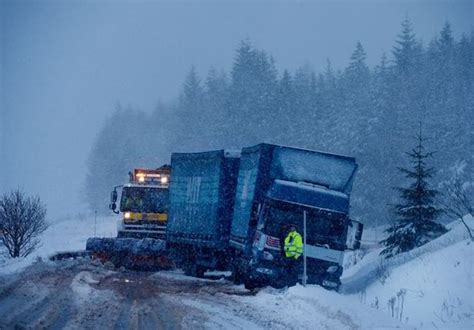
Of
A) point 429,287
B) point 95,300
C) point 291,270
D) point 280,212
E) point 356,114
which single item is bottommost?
point 95,300

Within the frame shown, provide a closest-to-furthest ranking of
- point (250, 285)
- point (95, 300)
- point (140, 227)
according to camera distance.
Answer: point (95, 300) → point (250, 285) → point (140, 227)

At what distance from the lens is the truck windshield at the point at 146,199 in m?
24.9

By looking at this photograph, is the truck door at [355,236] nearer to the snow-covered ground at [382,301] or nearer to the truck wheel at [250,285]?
the snow-covered ground at [382,301]

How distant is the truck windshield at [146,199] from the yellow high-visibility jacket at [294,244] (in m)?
10.2

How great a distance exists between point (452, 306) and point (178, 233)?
13.2 metres

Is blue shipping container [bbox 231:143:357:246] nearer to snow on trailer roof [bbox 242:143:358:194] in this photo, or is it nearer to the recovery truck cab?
snow on trailer roof [bbox 242:143:358:194]

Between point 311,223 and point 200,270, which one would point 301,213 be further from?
point 200,270

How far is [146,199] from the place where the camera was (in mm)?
25031

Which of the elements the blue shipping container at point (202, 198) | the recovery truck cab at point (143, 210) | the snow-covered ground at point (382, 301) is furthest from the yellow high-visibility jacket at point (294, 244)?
the recovery truck cab at point (143, 210)

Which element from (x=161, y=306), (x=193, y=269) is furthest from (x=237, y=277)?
(x=161, y=306)

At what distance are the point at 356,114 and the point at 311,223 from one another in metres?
35.4

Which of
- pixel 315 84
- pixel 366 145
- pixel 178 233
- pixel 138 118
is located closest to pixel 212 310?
pixel 178 233

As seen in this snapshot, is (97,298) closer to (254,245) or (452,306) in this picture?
(254,245)

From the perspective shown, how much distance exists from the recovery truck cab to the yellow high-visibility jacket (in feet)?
32.9
